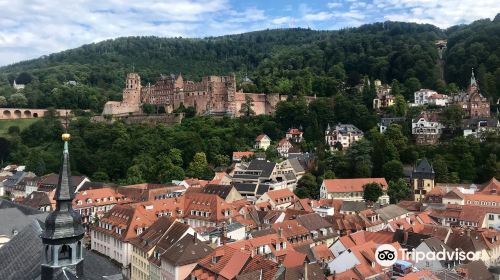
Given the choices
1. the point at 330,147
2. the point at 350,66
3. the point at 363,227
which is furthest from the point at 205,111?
the point at 363,227

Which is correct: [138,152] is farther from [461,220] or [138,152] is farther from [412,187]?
[461,220]

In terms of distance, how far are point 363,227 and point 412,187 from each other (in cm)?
1603

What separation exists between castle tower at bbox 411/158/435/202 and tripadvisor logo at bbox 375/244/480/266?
20.5 metres

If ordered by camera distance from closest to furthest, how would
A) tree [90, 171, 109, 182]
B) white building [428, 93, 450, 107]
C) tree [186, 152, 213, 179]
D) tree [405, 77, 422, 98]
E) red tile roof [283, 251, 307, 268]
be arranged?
red tile roof [283, 251, 307, 268] < tree [186, 152, 213, 179] < tree [90, 171, 109, 182] < white building [428, 93, 450, 107] < tree [405, 77, 422, 98]

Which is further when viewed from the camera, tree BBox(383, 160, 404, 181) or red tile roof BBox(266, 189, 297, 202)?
tree BBox(383, 160, 404, 181)

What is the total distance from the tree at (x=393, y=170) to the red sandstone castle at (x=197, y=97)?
107ft

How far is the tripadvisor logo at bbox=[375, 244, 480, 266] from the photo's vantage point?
90.4 ft

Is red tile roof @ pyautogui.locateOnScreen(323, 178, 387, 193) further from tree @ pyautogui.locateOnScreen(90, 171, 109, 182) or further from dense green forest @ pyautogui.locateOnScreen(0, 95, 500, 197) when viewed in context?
tree @ pyautogui.locateOnScreen(90, 171, 109, 182)

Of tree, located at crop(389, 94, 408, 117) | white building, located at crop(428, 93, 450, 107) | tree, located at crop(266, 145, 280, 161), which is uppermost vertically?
white building, located at crop(428, 93, 450, 107)

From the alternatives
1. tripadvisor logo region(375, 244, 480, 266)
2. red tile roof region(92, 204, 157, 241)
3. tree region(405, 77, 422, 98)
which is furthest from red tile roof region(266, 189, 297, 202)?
tree region(405, 77, 422, 98)

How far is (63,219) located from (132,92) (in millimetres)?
83374

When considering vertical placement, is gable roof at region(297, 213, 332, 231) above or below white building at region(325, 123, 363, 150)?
below

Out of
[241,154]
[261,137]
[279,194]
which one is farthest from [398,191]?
[261,137]

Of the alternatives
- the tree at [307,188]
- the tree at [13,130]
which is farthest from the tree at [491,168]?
the tree at [13,130]
